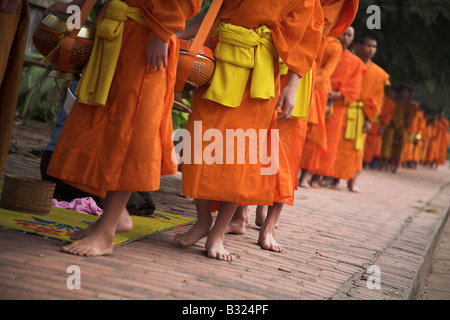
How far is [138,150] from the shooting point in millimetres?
3604

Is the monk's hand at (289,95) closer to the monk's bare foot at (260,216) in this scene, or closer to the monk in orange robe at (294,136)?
the monk in orange robe at (294,136)

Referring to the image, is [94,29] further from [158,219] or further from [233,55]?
[158,219]

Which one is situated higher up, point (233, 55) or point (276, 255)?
point (233, 55)

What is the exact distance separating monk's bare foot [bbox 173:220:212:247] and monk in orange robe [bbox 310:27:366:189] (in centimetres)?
592

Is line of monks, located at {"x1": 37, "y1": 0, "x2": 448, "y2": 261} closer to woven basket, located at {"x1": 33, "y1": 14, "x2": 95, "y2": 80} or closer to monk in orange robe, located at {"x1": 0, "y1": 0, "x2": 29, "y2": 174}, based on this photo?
woven basket, located at {"x1": 33, "y1": 14, "x2": 95, "y2": 80}

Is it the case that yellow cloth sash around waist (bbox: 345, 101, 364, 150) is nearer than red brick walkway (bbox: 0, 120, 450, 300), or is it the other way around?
red brick walkway (bbox: 0, 120, 450, 300)

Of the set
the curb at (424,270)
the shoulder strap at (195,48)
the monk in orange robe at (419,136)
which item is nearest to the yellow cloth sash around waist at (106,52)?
the shoulder strap at (195,48)

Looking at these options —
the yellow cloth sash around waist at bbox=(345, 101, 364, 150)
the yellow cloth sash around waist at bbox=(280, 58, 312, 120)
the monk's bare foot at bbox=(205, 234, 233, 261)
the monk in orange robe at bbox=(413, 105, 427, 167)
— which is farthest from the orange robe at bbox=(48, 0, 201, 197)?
the monk in orange robe at bbox=(413, 105, 427, 167)

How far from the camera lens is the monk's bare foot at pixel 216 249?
4.12 meters

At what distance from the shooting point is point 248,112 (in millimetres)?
4172

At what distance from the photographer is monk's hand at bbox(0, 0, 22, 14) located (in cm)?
361

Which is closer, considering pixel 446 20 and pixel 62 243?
pixel 62 243

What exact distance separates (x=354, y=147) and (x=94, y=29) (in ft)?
25.9
